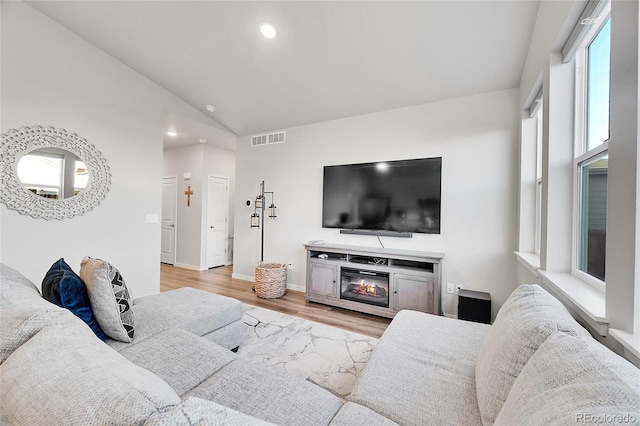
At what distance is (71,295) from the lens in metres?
1.39

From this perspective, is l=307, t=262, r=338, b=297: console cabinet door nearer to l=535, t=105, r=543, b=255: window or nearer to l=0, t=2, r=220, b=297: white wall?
l=535, t=105, r=543, b=255: window

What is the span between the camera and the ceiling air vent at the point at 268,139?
4.29 meters

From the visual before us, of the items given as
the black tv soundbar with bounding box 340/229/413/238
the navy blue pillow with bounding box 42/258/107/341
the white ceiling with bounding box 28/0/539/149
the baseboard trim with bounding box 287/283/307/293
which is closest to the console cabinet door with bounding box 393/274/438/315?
the black tv soundbar with bounding box 340/229/413/238

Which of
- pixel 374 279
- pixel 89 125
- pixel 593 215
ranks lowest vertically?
pixel 374 279

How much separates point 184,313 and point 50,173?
8.18ft

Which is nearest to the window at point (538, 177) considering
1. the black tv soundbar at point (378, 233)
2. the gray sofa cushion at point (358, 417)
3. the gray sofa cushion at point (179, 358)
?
the black tv soundbar at point (378, 233)

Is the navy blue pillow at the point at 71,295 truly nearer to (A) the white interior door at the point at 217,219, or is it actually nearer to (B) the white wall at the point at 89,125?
(B) the white wall at the point at 89,125

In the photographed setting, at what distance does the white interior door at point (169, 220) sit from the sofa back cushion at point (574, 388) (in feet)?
21.0

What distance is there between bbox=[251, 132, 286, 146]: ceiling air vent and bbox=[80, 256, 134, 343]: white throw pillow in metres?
3.21

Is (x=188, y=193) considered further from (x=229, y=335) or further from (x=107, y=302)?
(x=107, y=302)

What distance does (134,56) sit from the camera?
3248 mm

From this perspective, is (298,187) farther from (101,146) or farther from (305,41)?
(101,146)

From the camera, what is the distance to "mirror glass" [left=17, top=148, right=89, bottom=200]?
2.73 meters

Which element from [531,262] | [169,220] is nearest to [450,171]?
[531,262]
